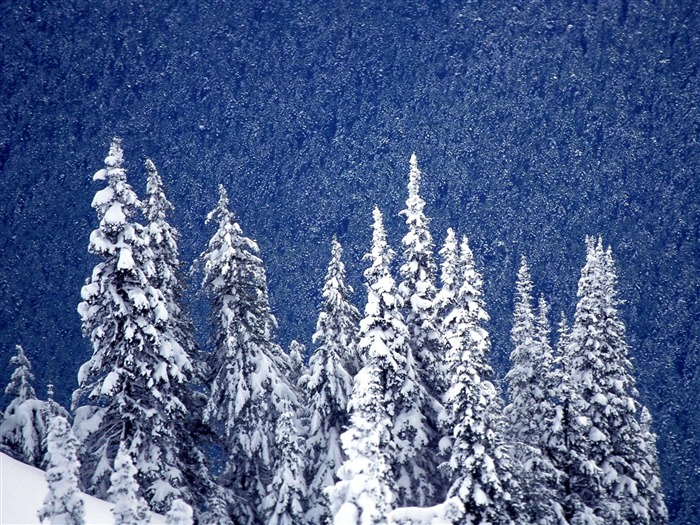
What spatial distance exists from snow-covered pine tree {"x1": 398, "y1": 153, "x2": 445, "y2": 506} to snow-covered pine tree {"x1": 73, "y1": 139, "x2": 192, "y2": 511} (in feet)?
25.1

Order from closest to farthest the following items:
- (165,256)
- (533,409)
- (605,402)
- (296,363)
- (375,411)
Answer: (375,411) → (165,256) → (533,409) → (605,402) → (296,363)

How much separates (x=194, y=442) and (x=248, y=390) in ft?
9.35

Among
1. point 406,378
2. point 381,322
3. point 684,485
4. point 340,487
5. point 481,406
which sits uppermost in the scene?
point 684,485

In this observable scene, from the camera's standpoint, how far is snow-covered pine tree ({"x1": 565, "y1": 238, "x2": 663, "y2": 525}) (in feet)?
95.0

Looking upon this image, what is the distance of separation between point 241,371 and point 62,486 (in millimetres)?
11790

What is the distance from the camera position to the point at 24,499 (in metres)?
19.2

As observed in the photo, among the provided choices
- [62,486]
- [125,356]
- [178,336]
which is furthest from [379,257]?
[62,486]

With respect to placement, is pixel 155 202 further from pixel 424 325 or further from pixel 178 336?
pixel 424 325

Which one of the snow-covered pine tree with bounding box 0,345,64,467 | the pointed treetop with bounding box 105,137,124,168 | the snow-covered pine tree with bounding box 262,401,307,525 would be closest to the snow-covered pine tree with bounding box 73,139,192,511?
the pointed treetop with bounding box 105,137,124,168

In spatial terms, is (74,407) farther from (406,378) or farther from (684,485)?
(684,485)

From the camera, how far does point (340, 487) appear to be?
15.3 metres

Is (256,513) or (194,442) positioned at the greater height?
(194,442)

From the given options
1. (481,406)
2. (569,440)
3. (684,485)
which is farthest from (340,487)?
(684,485)

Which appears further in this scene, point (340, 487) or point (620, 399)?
point (620, 399)
